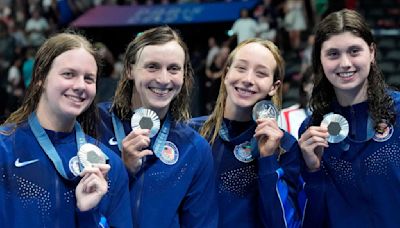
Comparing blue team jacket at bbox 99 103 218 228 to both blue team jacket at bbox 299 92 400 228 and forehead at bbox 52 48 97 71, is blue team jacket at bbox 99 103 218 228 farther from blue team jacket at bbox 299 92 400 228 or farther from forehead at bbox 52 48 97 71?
blue team jacket at bbox 299 92 400 228

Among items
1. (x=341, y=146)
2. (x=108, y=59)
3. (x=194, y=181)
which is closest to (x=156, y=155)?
(x=194, y=181)

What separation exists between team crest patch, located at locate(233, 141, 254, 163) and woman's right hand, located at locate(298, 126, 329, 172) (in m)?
0.25

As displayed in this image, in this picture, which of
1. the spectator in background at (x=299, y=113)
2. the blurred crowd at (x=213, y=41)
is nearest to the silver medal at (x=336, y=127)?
the spectator in background at (x=299, y=113)

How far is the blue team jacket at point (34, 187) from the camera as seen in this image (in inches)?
95.0

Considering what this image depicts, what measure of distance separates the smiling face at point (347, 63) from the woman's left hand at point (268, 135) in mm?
354

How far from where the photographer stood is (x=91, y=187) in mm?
2396

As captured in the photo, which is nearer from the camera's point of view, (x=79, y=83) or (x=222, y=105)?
(x=79, y=83)

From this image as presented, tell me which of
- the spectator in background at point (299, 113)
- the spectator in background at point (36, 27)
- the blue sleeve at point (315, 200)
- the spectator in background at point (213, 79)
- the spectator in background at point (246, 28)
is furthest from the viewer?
the spectator in background at point (36, 27)

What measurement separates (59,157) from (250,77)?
996 millimetres

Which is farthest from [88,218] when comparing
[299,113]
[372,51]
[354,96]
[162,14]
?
[162,14]

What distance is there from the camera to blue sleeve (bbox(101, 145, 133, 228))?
2.58 meters

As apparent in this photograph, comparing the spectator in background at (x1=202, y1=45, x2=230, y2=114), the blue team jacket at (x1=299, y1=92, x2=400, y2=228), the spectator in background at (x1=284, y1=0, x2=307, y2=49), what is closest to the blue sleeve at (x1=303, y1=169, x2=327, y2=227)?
the blue team jacket at (x1=299, y1=92, x2=400, y2=228)

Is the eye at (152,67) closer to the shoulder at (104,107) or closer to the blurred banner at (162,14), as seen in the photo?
the shoulder at (104,107)

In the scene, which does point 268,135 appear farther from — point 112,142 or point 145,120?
point 112,142
